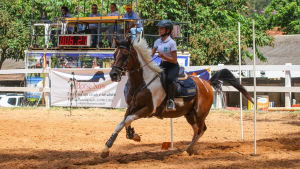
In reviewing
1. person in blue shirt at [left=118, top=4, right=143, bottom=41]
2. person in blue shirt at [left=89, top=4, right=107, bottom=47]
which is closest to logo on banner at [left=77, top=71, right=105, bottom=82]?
person in blue shirt at [left=118, top=4, right=143, bottom=41]

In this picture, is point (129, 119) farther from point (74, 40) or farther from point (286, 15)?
point (286, 15)

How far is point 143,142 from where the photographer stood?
9.66m

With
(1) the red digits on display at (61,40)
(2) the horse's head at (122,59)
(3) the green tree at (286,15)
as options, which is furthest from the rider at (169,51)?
(3) the green tree at (286,15)

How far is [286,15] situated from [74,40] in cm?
3392

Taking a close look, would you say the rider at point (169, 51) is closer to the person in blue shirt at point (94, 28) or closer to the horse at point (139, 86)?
the horse at point (139, 86)

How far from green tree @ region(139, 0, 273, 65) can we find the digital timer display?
324 inches

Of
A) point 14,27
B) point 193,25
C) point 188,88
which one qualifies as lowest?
point 188,88

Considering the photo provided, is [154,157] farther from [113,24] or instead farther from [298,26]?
[298,26]

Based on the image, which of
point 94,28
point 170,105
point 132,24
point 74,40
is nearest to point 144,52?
point 170,105

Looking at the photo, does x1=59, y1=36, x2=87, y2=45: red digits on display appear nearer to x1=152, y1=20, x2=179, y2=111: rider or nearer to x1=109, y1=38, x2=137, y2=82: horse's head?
x1=152, y1=20, x2=179, y2=111: rider

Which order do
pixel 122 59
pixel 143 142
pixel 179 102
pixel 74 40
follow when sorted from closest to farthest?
pixel 122 59, pixel 179 102, pixel 143 142, pixel 74 40

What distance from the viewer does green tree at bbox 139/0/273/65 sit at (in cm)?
2684

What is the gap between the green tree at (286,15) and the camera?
43719mm

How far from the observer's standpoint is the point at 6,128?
11719 millimetres
